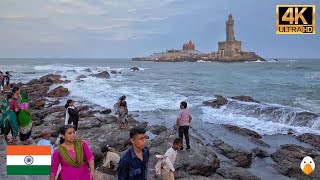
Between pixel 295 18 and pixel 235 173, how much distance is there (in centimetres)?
607

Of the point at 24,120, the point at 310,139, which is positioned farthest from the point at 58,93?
the point at 310,139

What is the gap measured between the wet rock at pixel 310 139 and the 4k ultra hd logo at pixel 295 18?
5.43 meters

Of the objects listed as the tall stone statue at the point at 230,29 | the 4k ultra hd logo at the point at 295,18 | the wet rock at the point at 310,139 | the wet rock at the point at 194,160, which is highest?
the tall stone statue at the point at 230,29

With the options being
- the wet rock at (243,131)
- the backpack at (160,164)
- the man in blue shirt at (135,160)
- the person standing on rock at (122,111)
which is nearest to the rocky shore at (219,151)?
the wet rock at (243,131)

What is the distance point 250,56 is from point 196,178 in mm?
160349

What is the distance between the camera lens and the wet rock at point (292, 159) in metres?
10.4

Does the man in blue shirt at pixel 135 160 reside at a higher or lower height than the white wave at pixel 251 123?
higher

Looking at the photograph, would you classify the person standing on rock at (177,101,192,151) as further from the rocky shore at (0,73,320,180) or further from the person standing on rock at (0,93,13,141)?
the person standing on rock at (0,93,13,141)

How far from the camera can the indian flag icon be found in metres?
4.63

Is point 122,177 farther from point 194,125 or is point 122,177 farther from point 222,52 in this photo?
point 222,52

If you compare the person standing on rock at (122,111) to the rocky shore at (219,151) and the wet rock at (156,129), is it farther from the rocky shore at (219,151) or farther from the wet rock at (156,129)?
the wet rock at (156,129)

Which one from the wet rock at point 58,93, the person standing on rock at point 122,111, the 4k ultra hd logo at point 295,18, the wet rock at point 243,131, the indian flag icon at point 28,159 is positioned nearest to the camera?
the indian flag icon at point 28,159

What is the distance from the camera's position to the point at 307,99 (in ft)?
95.3

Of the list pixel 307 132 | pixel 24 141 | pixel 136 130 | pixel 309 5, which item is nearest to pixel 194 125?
pixel 307 132
